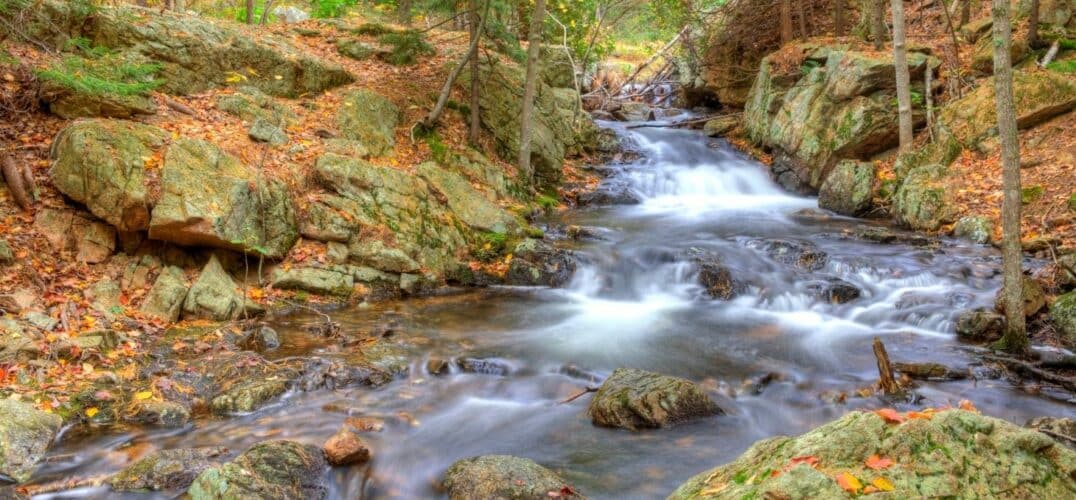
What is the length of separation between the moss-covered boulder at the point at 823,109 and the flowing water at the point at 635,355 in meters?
2.83

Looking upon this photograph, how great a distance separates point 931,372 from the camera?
661 cm

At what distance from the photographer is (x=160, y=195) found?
304 inches

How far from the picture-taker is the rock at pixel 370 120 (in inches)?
459

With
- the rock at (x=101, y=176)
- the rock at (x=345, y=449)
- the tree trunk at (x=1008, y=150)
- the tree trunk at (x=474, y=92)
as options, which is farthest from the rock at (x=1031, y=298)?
the rock at (x=101, y=176)

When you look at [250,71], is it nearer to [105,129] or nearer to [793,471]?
[105,129]

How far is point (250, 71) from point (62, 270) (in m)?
5.87

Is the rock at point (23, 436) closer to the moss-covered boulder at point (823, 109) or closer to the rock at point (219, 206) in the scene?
the rock at point (219, 206)

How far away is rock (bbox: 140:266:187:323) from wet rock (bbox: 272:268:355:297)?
45.0 inches

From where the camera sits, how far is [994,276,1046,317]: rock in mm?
7352

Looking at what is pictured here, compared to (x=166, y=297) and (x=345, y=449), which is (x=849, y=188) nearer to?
(x=345, y=449)

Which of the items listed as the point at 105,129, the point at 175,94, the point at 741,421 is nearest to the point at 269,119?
the point at 175,94

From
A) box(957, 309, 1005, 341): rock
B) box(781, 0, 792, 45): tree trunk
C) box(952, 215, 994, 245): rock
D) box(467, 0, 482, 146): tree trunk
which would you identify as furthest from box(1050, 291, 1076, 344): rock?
box(781, 0, 792, 45): tree trunk

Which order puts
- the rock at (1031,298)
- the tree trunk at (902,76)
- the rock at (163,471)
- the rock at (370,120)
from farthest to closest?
1. the tree trunk at (902,76)
2. the rock at (370,120)
3. the rock at (1031,298)
4. the rock at (163,471)

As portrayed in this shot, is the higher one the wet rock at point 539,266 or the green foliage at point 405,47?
the green foliage at point 405,47
